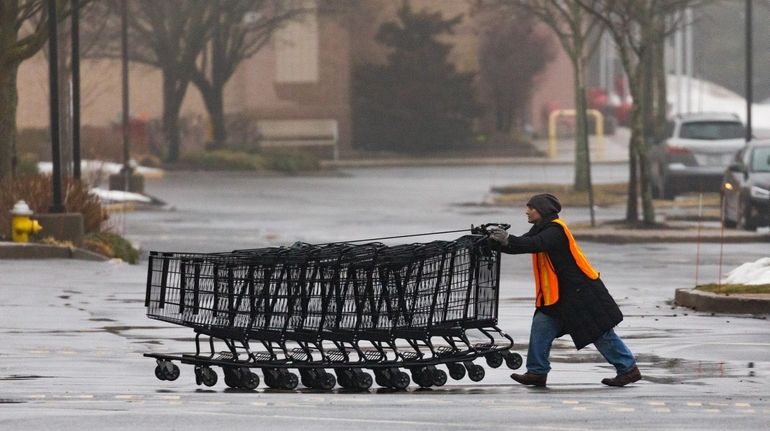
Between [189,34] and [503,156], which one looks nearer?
[189,34]

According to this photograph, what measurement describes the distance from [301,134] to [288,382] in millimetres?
59135

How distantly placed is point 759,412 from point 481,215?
26.8 m

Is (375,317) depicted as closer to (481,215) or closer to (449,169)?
(481,215)

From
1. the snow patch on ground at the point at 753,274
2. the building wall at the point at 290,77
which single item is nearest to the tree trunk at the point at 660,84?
the building wall at the point at 290,77

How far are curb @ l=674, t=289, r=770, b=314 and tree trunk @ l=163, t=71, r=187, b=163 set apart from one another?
43.0 m

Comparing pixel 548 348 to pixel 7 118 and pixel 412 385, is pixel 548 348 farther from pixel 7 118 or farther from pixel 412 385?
pixel 7 118

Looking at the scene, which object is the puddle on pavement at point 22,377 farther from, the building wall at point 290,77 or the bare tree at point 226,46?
the building wall at point 290,77

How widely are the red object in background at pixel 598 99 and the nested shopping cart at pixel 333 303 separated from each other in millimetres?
75764

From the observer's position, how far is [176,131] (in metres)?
62.3

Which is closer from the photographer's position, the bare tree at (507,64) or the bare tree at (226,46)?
the bare tree at (226,46)

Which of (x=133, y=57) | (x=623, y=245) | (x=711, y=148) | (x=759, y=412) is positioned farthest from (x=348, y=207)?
(x=759, y=412)

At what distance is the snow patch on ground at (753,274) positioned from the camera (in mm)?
20156

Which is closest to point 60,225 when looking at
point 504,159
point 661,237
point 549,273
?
point 661,237

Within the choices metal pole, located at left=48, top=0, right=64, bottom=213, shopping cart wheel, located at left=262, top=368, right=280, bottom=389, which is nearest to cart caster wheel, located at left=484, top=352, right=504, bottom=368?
shopping cart wheel, located at left=262, top=368, right=280, bottom=389
